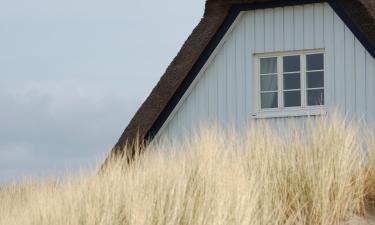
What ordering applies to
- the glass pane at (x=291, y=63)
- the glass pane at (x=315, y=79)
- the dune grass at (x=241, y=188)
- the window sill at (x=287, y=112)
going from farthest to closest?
the glass pane at (x=291, y=63), the glass pane at (x=315, y=79), the window sill at (x=287, y=112), the dune grass at (x=241, y=188)

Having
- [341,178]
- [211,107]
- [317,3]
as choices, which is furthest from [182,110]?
[341,178]

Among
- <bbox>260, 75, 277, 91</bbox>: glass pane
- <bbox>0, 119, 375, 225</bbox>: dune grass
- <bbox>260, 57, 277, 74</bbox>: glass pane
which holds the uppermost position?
<bbox>260, 57, 277, 74</bbox>: glass pane

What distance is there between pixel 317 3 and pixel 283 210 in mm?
7851

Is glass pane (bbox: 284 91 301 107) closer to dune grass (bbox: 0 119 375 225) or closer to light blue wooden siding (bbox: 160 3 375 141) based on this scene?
light blue wooden siding (bbox: 160 3 375 141)

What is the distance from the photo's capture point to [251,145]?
1162 cm

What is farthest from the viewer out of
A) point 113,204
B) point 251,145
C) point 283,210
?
point 251,145

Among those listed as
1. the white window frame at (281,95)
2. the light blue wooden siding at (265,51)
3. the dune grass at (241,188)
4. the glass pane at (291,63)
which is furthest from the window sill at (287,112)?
the dune grass at (241,188)

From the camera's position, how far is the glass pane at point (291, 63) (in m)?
17.1

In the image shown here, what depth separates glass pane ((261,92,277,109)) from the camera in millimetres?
17281

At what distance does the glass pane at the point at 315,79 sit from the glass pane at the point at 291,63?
0.31m

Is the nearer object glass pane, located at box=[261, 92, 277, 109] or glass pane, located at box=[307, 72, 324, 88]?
glass pane, located at box=[307, 72, 324, 88]

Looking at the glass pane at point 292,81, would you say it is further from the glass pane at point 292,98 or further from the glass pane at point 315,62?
the glass pane at point 315,62

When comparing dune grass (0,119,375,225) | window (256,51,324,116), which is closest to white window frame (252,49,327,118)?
window (256,51,324,116)

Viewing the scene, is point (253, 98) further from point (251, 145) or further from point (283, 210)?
point (283, 210)
